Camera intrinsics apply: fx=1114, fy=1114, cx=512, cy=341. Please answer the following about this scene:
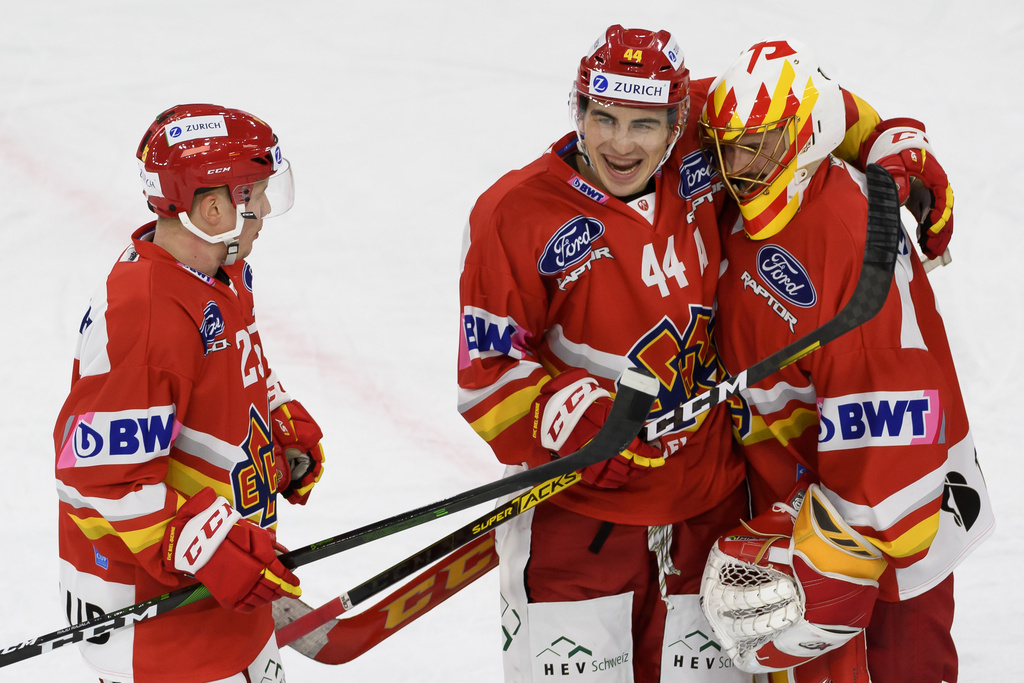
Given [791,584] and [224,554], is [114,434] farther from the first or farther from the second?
[791,584]

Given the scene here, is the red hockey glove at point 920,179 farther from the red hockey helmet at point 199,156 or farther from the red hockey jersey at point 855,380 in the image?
the red hockey helmet at point 199,156

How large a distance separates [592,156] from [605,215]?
0.11m

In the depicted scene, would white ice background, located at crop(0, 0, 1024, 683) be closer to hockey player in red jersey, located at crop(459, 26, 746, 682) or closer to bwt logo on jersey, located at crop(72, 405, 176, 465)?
hockey player in red jersey, located at crop(459, 26, 746, 682)

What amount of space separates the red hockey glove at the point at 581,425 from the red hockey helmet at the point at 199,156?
0.64 m

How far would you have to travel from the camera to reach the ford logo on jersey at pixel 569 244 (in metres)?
2.00

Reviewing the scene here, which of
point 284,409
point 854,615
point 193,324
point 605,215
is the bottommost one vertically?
point 854,615

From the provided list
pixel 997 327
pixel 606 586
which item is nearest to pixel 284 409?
pixel 606 586

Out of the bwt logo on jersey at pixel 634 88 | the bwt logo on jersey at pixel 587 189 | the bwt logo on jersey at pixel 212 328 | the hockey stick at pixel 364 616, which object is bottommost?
the hockey stick at pixel 364 616

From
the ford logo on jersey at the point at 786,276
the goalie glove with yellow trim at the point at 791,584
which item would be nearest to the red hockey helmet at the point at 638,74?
the ford logo on jersey at the point at 786,276

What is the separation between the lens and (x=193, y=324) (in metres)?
1.85

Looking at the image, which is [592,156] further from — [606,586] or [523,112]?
[523,112]

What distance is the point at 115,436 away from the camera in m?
1.77

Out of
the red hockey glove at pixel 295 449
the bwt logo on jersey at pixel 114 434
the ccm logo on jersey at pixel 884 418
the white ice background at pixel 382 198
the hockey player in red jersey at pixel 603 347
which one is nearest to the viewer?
the bwt logo on jersey at pixel 114 434

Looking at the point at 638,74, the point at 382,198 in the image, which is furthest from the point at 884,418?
the point at 382,198
